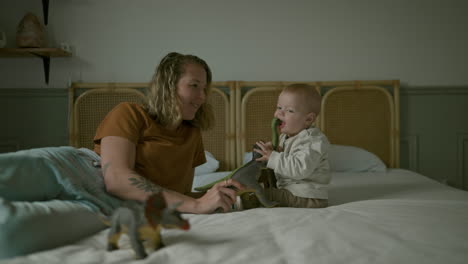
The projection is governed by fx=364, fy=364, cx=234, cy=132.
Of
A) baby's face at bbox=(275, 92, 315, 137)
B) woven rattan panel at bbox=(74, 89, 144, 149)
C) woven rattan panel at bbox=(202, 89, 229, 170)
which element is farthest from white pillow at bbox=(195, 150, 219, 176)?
baby's face at bbox=(275, 92, 315, 137)

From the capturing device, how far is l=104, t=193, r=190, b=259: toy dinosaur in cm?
69

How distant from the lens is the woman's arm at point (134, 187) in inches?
43.3

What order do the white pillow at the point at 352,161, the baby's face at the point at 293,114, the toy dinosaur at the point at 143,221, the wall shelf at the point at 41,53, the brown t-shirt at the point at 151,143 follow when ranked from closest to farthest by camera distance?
the toy dinosaur at the point at 143,221 < the brown t-shirt at the point at 151,143 < the baby's face at the point at 293,114 < the white pillow at the point at 352,161 < the wall shelf at the point at 41,53

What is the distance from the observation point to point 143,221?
0.70m

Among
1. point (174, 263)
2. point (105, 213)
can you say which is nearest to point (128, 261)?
point (174, 263)

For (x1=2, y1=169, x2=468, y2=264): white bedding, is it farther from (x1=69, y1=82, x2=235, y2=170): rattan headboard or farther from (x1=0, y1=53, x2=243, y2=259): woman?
(x1=69, y1=82, x2=235, y2=170): rattan headboard

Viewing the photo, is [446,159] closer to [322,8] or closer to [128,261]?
[322,8]

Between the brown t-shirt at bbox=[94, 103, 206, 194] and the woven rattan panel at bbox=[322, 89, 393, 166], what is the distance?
175cm

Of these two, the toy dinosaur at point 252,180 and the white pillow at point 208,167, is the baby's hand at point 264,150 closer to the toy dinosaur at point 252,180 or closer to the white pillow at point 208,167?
the toy dinosaur at point 252,180

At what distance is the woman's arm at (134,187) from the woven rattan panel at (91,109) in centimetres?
175

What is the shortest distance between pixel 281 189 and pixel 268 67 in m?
1.71

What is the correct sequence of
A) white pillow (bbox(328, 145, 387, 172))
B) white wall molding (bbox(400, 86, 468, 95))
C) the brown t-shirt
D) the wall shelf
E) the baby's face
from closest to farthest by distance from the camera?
the brown t-shirt < the baby's face < white pillow (bbox(328, 145, 387, 172)) < the wall shelf < white wall molding (bbox(400, 86, 468, 95))

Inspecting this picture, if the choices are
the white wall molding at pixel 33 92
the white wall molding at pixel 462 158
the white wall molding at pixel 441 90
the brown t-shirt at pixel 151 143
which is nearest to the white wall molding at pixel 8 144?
the white wall molding at pixel 33 92

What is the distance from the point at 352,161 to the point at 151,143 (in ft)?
5.64
